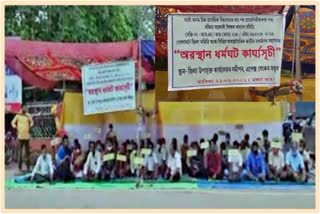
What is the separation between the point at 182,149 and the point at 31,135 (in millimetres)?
1998

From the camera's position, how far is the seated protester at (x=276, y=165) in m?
6.66

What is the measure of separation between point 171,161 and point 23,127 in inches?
77.8

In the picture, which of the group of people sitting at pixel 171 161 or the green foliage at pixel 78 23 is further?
the group of people sitting at pixel 171 161

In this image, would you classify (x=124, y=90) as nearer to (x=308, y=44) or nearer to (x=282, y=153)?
(x=282, y=153)

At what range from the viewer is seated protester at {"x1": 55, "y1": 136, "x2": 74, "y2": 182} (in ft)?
21.8

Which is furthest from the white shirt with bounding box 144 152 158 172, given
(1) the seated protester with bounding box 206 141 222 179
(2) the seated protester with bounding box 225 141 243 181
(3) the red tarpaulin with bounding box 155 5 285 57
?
(3) the red tarpaulin with bounding box 155 5 285 57

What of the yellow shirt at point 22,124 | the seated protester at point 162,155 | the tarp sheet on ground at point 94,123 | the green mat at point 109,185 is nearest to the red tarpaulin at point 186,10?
the green mat at point 109,185

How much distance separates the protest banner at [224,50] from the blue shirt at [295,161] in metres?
3.85

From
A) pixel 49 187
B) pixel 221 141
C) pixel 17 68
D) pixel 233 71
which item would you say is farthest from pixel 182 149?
pixel 233 71

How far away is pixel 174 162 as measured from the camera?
22.3ft

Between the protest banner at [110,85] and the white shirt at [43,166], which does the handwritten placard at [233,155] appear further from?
the white shirt at [43,166]

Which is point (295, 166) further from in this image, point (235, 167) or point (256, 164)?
point (235, 167)

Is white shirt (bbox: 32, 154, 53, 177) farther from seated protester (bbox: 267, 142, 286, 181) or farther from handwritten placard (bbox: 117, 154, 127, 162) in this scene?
seated protester (bbox: 267, 142, 286, 181)

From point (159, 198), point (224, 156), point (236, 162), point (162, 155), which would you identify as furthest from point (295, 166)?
point (159, 198)
